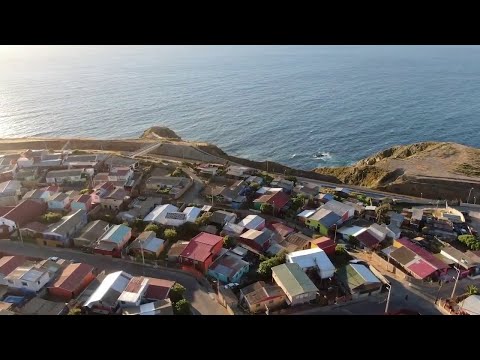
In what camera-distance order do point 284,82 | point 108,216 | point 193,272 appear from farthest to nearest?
point 284,82
point 108,216
point 193,272

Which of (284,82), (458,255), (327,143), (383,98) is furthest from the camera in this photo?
(284,82)

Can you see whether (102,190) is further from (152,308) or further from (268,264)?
(268,264)

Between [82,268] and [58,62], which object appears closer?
[82,268]

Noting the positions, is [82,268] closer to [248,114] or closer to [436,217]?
[436,217]

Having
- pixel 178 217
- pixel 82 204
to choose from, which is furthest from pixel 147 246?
pixel 82 204

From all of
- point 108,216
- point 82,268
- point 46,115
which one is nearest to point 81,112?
point 46,115

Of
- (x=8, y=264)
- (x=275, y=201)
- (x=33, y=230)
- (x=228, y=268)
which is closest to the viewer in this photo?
(x=8, y=264)

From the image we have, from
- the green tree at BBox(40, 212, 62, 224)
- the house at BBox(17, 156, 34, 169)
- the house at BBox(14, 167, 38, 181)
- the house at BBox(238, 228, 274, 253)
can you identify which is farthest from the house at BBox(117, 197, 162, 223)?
the house at BBox(17, 156, 34, 169)

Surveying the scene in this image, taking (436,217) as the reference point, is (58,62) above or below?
above
